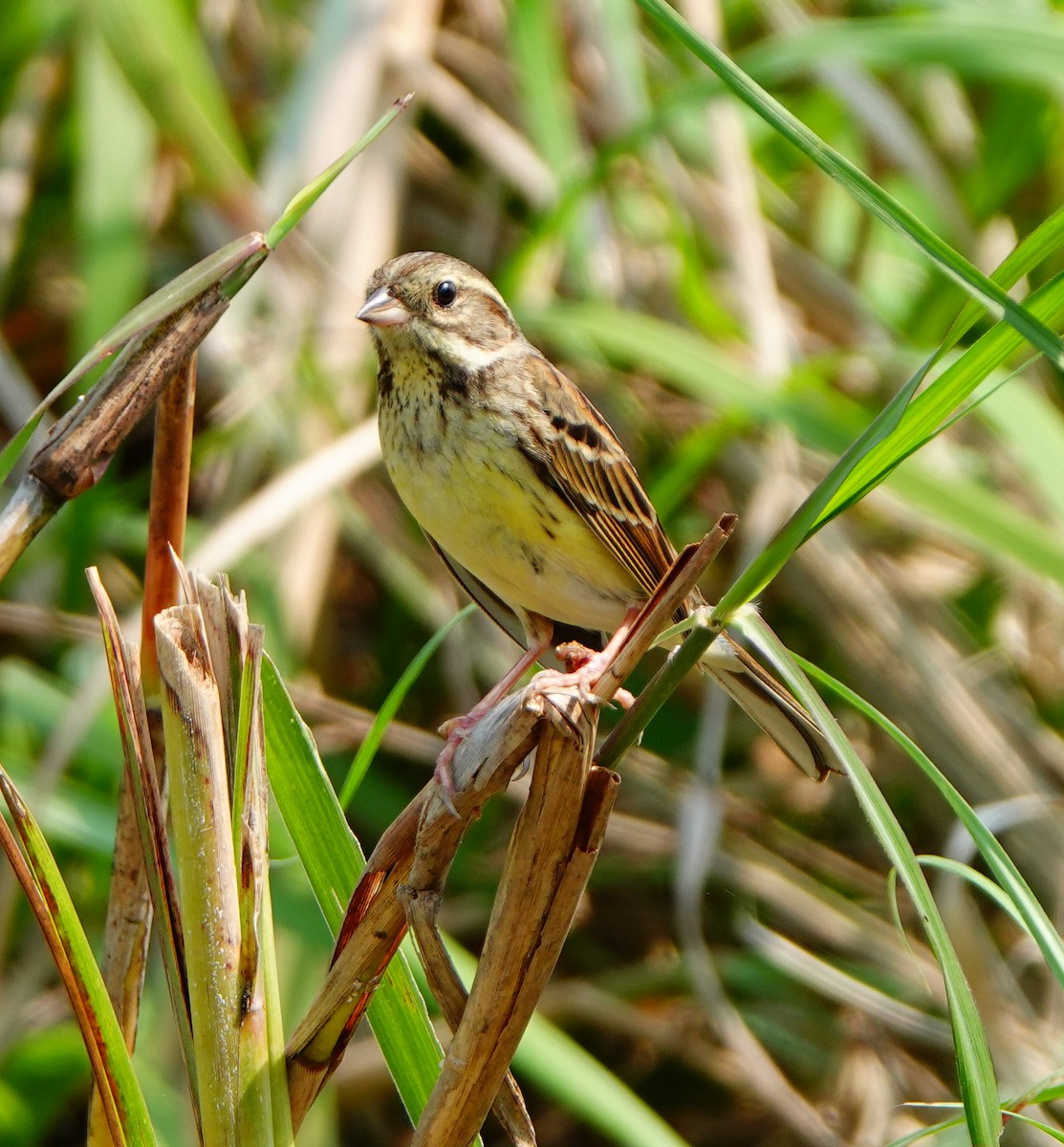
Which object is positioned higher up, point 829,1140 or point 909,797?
point 909,797

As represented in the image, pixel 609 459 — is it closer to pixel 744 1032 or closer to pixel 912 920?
pixel 744 1032

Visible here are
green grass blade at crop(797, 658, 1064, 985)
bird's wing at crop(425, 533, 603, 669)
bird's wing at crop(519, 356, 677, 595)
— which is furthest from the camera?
bird's wing at crop(425, 533, 603, 669)

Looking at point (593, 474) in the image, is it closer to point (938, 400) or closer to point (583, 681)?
point (583, 681)

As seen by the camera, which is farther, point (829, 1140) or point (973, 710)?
point (973, 710)

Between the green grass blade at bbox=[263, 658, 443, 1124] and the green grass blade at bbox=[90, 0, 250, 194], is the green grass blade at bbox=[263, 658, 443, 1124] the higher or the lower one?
the lower one

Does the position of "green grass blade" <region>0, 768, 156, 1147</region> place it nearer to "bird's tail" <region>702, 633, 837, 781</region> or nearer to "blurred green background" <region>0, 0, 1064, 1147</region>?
"bird's tail" <region>702, 633, 837, 781</region>

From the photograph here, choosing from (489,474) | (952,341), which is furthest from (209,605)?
(489,474)

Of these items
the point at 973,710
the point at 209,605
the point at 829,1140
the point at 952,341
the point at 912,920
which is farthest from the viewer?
the point at 912,920

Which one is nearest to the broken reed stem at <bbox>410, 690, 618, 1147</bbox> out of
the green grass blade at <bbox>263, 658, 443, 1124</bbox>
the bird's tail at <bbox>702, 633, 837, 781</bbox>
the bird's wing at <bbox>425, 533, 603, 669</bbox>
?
the green grass blade at <bbox>263, 658, 443, 1124</bbox>

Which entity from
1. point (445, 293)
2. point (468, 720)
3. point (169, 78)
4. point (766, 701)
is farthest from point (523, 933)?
point (169, 78)
